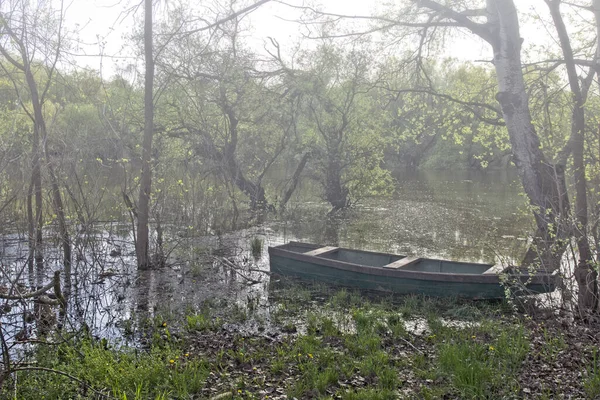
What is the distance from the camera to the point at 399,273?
9297mm

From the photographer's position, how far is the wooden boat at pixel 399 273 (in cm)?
871

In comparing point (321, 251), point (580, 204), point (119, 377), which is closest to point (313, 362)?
point (119, 377)

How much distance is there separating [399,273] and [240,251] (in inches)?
208

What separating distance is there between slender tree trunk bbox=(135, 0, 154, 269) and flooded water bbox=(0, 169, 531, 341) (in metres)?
0.39

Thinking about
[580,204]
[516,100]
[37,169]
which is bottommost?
[580,204]

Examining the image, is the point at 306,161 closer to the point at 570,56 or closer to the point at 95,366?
the point at 570,56

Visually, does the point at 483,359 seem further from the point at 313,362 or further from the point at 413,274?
the point at 413,274

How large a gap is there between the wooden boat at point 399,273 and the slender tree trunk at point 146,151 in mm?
A: 2550

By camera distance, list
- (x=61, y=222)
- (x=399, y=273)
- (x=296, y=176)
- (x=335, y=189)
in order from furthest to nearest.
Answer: (x=335, y=189)
(x=296, y=176)
(x=61, y=222)
(x=399, y=273)

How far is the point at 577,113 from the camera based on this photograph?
7.52 metres

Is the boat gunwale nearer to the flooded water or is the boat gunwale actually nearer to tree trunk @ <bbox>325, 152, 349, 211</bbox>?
the flooded water

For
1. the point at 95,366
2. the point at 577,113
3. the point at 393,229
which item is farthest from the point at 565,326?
the point at 393,229

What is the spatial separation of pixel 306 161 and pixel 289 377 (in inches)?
631

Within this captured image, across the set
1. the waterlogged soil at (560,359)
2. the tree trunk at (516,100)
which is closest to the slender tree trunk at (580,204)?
the waterlogged soil at (560,359)
